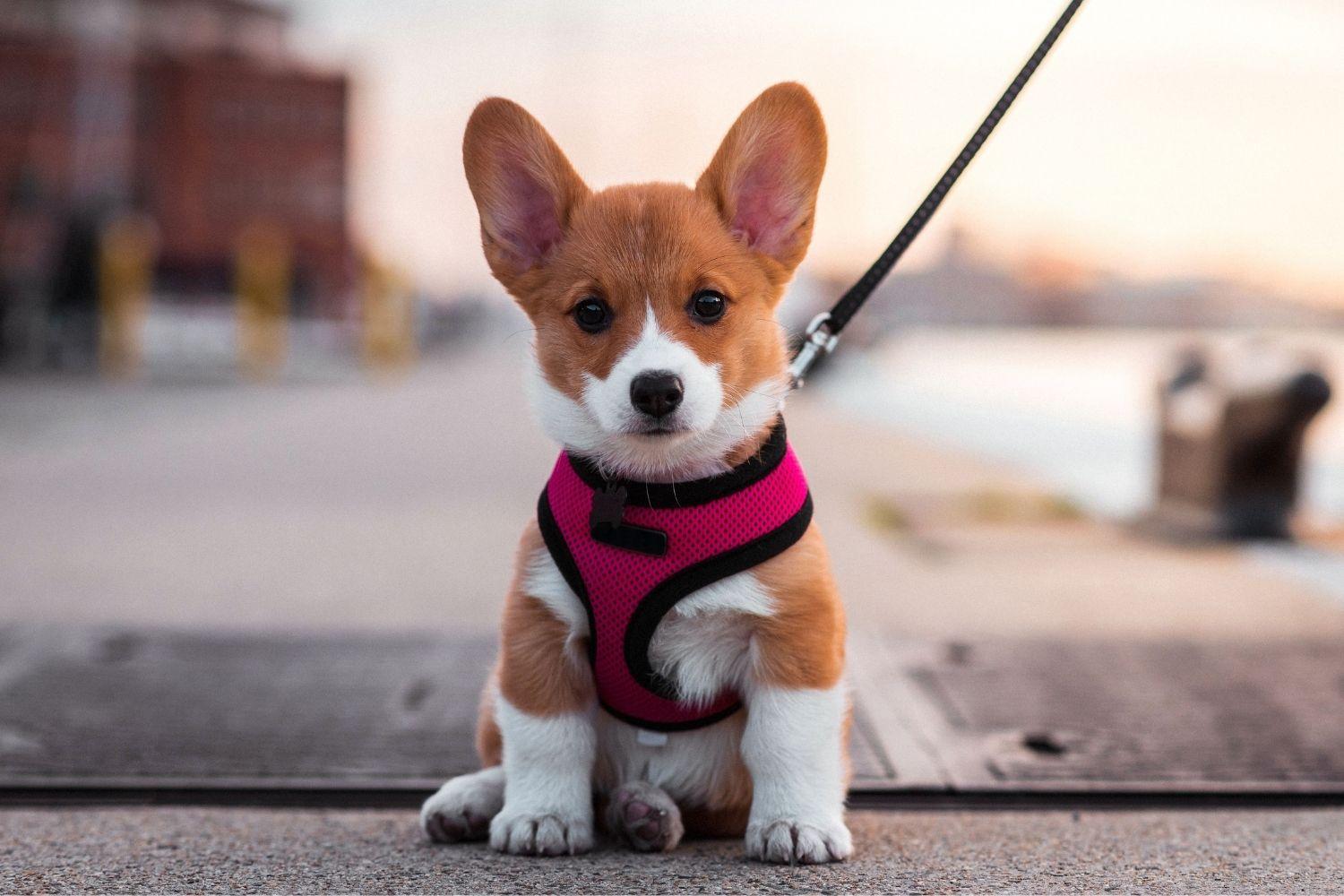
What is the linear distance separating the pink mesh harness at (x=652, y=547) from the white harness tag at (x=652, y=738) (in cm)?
2

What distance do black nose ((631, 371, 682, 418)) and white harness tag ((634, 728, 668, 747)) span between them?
686mm

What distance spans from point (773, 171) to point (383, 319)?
22123 mm

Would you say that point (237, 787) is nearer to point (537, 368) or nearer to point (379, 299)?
point (537, 368)

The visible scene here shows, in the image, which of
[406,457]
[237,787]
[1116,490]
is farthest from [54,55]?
[237,787]

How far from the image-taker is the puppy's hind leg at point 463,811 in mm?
2790

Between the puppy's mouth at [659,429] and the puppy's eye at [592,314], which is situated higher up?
the puppy's eye at [592,314]

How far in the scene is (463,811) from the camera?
2795 millimetres

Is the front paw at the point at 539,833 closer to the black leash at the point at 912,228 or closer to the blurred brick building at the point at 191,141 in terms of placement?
the black leash at the point at 912,228

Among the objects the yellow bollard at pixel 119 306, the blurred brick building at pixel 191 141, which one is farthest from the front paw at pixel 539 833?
the blurred brick building at pixel 191 141

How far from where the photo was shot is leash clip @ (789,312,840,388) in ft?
9.62

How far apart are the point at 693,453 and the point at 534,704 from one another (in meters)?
0.57

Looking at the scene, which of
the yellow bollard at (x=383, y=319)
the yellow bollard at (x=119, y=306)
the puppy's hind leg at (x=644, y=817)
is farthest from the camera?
the yellow bollard at (x=383, y=319)

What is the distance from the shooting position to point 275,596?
565 centimetres

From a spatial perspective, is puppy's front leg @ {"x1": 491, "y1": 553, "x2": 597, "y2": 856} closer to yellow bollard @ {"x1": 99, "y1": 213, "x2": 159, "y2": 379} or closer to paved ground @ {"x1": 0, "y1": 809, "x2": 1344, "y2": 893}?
paved ground @ {"x1": 0, "y1": 809, "x2": 1344, "y2": 893}
